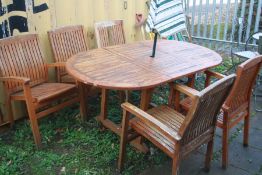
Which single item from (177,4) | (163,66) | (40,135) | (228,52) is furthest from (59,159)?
(228,52)

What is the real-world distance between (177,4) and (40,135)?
2084 mm

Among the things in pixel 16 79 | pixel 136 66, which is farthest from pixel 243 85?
pixel 16 79

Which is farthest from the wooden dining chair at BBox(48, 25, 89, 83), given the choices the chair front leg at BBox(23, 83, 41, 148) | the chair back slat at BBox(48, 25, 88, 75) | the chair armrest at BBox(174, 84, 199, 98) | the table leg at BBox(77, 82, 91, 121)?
the chair armrest at BBox(174, 84, 199, 98)

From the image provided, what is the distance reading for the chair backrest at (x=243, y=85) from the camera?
2.33m

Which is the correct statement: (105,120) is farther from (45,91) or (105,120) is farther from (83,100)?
(45,91)

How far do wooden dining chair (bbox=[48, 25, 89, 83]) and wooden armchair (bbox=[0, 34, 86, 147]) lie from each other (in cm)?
21

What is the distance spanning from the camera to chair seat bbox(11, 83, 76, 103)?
2958mm

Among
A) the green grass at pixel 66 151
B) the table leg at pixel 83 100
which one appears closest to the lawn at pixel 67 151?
the green grass at pixel 66 151

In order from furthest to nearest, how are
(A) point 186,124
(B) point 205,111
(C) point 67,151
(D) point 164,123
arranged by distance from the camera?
(C) point 67,151 → (D) point 164,123 → (B) point 205,111 → (A) point 186,124

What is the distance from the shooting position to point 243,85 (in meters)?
2.52

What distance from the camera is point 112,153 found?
292 cm

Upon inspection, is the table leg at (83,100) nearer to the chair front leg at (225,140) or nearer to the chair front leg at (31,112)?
the chair front leg at (31,112)

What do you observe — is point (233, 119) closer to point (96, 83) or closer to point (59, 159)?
point (96, 83)

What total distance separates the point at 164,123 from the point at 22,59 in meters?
1.83
